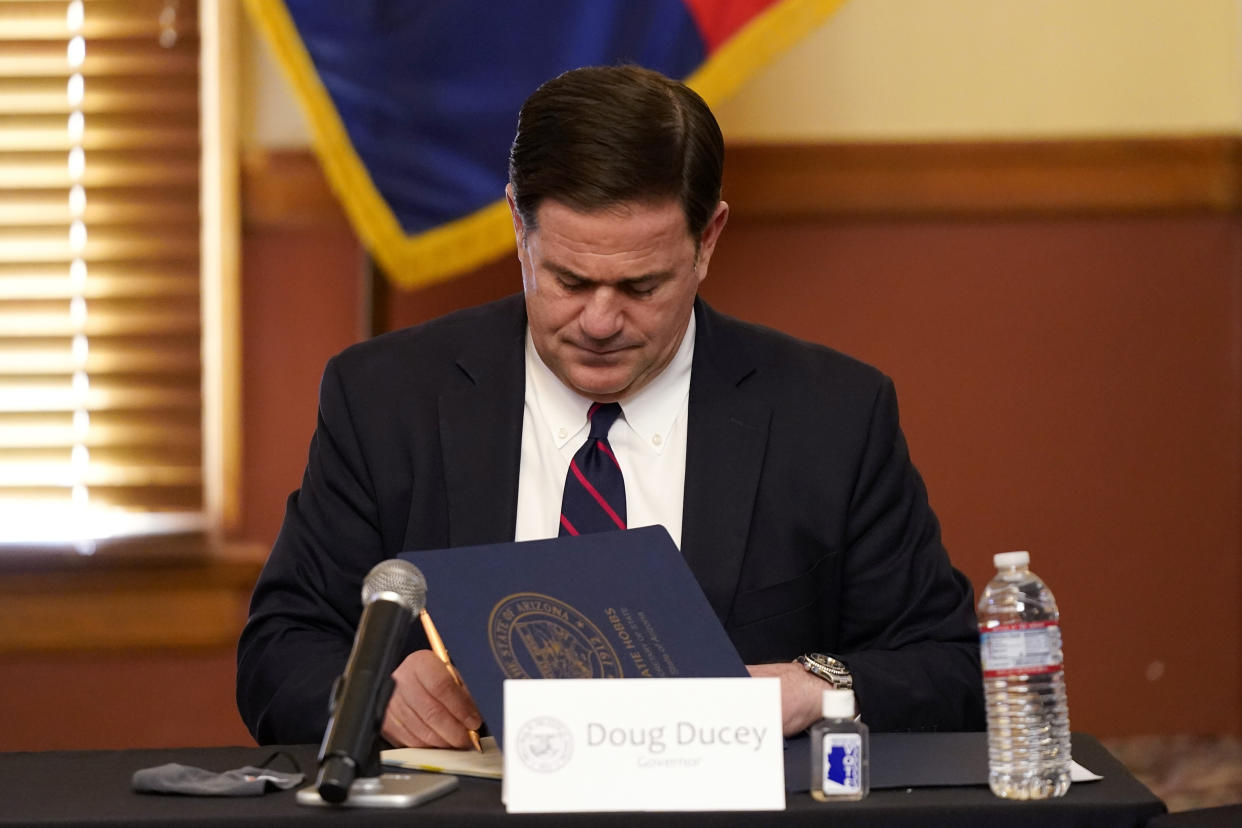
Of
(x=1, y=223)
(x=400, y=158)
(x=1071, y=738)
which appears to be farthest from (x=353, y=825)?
(x=1, y=223)

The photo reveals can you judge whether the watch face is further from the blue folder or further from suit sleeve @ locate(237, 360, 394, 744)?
suit sleeve @ locate(237, 360, 394, 744)

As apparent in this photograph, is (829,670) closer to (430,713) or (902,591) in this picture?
(902,591)

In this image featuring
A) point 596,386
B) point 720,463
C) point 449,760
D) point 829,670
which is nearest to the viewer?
point 449,760

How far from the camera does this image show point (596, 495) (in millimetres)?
1994

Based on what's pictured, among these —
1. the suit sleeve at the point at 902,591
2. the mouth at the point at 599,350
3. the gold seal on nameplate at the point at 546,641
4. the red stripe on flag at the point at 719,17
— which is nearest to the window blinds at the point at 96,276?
the red stripe on flag at the point at 719,17

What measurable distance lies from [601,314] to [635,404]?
258 mm

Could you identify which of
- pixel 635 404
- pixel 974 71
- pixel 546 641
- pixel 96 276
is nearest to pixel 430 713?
pixel 546 641

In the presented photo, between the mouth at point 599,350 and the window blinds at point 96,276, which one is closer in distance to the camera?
the mouth at point 599,350

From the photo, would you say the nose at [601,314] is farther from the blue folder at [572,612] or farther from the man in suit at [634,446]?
the blue folder at [572,612]

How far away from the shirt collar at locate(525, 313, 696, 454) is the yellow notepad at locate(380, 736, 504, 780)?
0.60m

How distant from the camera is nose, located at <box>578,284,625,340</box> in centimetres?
187

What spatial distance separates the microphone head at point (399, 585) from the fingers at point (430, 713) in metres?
0.28

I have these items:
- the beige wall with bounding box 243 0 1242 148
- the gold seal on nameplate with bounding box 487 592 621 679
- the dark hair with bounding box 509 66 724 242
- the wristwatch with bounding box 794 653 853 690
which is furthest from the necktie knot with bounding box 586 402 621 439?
the beige wall with bounding box 243 0 1242 148

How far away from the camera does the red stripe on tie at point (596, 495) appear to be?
6.48 feet
